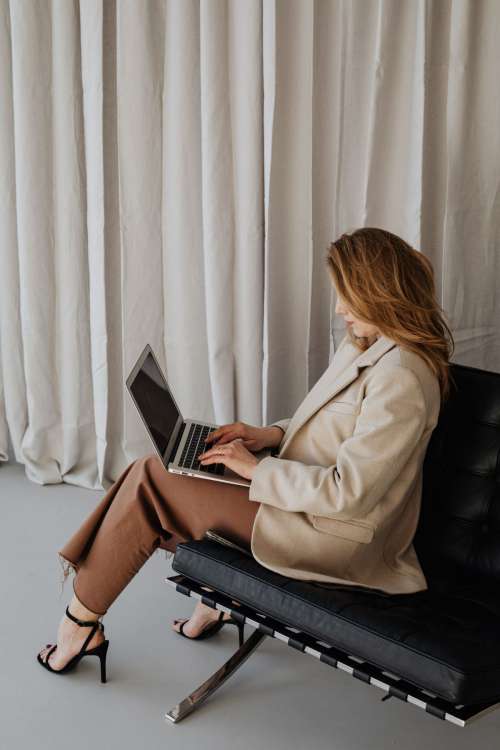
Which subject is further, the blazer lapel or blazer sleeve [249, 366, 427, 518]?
the blazer lapel

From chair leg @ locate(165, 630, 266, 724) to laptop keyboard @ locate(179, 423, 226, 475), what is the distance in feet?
1.28

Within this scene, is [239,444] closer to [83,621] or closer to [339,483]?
[339,483]

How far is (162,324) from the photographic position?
307 centimetres

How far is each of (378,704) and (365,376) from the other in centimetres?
78

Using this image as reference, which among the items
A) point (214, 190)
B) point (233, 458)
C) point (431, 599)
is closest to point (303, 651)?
point (431, 599)

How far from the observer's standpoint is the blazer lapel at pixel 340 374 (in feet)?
6.43

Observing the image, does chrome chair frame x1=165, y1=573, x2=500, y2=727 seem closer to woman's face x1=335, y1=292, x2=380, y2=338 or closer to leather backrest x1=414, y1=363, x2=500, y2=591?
leather backrest x1=414, y1=363, x2=500, y2=591

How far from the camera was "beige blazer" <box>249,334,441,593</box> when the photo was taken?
5.94 ft

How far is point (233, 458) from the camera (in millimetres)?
1983

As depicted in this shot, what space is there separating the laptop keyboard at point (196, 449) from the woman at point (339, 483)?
4 centimetres

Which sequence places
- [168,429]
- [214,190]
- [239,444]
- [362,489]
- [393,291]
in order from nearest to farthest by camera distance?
[362,489] → [393,291] → [239,444] → [168,429] → [214,190]

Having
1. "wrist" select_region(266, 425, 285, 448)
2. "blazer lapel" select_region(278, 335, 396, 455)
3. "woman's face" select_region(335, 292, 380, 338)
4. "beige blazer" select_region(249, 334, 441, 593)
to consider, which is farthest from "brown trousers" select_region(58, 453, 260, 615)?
"woman's face" select_region(335, 292, 380, 338)

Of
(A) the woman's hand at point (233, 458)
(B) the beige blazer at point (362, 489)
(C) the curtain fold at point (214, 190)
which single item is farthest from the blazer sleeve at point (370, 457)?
(C) the curtain fold at point (214, 190)

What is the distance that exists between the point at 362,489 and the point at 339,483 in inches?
2.0
